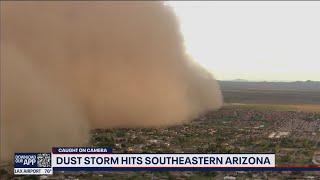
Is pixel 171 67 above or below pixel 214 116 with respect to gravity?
above

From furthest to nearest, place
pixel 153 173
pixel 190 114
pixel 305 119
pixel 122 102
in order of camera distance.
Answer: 1. pixel 190 114
2. pixel 305 119
3. pixel 122 102
4. pixel 153 173

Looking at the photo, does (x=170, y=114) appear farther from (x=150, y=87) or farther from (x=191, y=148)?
(x=191, y=148)

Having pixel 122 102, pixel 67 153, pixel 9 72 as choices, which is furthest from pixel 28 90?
pixel 122 102

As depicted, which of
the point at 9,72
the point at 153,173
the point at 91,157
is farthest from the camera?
the point at 9,72

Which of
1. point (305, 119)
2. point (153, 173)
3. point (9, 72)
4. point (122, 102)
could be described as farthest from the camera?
point (305, 119)

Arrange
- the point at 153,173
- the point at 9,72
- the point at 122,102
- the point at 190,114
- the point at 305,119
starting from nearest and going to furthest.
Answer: the point at 153,173
the point at 9,72
the point at 122,102
the point at 305,119
the point at 190,114

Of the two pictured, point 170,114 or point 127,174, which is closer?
point 127,174

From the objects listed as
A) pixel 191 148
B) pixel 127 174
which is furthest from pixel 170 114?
pixel 127 174

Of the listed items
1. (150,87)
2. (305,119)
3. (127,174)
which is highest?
(150,87)

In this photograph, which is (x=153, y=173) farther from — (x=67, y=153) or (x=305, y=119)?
(x=305, y=119)
